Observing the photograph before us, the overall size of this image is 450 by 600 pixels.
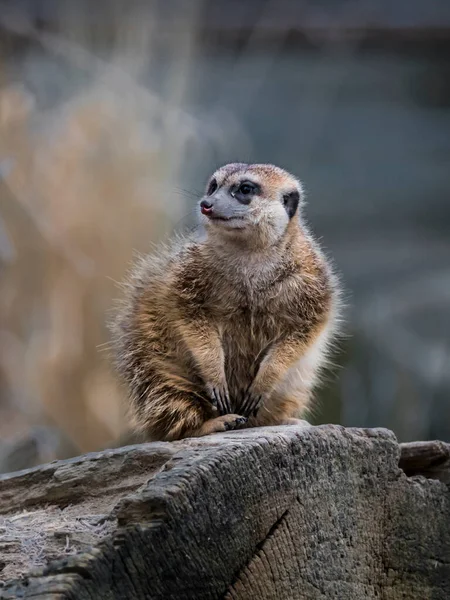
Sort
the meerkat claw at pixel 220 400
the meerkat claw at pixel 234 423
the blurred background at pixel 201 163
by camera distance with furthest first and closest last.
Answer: the blurred background at pixel 201 163 < the meerkat claw at pixel 220 400 < the meerkat claw at pixel 234 423

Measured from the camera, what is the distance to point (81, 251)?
297 centimetres

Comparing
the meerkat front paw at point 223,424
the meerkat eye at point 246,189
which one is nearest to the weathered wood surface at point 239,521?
the meerkat front paw at point 223,424

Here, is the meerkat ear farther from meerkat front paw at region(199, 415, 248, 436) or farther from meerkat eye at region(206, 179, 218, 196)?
meerkat front paw at region(199, 415, 248, 436)

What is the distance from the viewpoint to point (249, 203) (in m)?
1.93

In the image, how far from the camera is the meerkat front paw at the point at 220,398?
1764 mm

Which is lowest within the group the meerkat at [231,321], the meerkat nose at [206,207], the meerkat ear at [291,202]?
the meerkat at [231,321]

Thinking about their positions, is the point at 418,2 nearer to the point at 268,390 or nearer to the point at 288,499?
the point at 268,390

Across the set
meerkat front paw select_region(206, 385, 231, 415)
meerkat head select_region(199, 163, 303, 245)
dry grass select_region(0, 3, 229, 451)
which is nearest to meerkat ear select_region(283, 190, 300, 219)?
meerkat head select_region(199, 163, 303, 245)

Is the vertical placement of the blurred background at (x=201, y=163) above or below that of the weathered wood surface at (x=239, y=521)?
above

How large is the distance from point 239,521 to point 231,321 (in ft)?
2.59

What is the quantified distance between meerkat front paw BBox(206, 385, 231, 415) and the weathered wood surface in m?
0.34

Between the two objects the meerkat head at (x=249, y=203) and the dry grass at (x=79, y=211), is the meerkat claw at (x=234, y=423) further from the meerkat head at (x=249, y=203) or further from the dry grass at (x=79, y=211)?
the dry grass at (x=79, y=211)

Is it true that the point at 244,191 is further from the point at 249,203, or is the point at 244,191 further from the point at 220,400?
the point at 220,400

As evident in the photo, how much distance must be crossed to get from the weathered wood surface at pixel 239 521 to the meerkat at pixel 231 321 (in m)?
0.36
